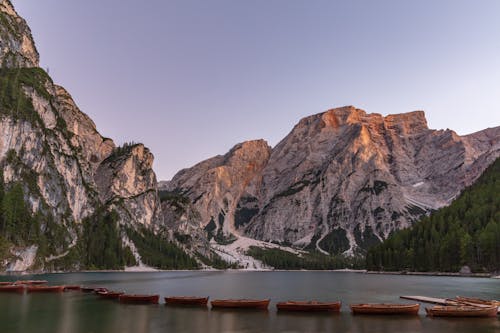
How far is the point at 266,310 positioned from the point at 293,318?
32.9 ft

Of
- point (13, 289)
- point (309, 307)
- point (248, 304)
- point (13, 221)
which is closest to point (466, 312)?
point (309, 307)

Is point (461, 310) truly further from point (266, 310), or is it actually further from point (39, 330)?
point (39, 330)

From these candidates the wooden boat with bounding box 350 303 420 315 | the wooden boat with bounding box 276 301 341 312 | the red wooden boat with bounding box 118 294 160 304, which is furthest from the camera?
the red wooden boat with bounding box 118 294 160 304

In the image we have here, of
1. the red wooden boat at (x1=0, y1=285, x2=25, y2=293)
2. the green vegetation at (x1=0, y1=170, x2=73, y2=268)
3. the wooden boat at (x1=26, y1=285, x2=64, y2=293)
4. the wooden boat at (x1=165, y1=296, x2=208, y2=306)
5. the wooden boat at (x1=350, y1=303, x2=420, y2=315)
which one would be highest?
the green vegetation at (x1=0, y1=170, x2=73, y2=268)

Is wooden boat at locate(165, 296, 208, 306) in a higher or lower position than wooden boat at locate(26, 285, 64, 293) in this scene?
higher

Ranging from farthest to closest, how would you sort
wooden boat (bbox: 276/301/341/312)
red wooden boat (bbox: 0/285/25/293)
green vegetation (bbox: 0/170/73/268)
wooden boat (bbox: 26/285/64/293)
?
green vegetation (bbox: 0/170/73/268)
wooden boat (bbox: 26/285/64/293)
red wooden boat (bbox: 0/285/25/293)
wooden boat (bbox: 276/301/341/312)

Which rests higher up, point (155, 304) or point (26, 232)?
point (26, 232)

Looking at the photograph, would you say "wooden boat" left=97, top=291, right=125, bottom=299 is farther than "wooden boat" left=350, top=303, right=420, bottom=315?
Yes

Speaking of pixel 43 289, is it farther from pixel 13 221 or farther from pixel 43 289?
pixel 13 221

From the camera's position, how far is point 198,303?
75.4 meters

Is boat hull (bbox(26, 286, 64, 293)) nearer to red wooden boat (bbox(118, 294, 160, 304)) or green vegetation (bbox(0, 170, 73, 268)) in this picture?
red wooden boat (bbox(118, 294, 160, 304))

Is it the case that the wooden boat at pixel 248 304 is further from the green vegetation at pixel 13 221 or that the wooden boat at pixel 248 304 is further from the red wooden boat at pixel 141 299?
the green vegetation at pixel 13 221

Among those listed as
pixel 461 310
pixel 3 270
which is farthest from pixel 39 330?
pixel 3 270

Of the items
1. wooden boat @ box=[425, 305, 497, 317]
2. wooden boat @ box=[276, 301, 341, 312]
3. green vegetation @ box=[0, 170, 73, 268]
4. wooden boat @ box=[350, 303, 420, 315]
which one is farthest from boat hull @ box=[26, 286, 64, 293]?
wooden boat @ box=[425, 305, 497, 317]
